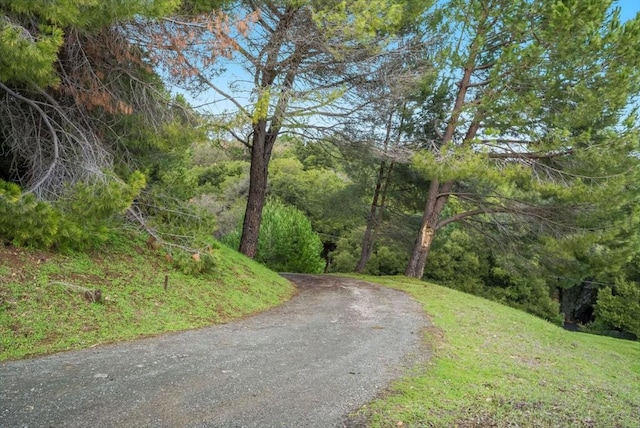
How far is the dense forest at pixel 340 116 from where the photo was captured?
5.77 meters

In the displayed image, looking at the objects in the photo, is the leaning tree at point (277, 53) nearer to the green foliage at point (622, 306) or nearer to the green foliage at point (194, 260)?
the green foliage at point (194, 260)

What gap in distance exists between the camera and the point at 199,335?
5.12 m

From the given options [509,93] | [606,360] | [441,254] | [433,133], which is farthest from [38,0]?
[441,254]

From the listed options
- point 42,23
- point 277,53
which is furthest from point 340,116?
point 42,23

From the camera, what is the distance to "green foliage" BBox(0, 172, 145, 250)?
16.4ft

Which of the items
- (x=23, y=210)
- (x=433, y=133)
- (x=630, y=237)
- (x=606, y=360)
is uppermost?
(x=433, y=133)

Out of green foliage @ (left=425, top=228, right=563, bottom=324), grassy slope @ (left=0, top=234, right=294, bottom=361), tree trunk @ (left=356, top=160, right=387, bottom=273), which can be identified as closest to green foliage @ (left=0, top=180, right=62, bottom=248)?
grassy slope @ (left=0, top=234, right=294, bottom=361)

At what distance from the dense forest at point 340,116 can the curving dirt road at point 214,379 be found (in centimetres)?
214

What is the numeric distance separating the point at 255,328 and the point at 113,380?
8.09ft

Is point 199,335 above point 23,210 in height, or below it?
below

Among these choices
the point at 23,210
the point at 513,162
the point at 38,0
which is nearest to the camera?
the point at 38,0

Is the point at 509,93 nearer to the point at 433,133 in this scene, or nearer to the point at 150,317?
A: the point at 433,133

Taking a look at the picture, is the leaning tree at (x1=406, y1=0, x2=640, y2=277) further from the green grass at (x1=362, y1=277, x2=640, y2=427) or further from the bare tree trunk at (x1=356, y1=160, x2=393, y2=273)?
the green grass at (x1=362, y1=277, x2=640, y2=427)

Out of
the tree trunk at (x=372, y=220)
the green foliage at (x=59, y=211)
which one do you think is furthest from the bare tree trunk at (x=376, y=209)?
the green foliage at (x=59, y=211)
